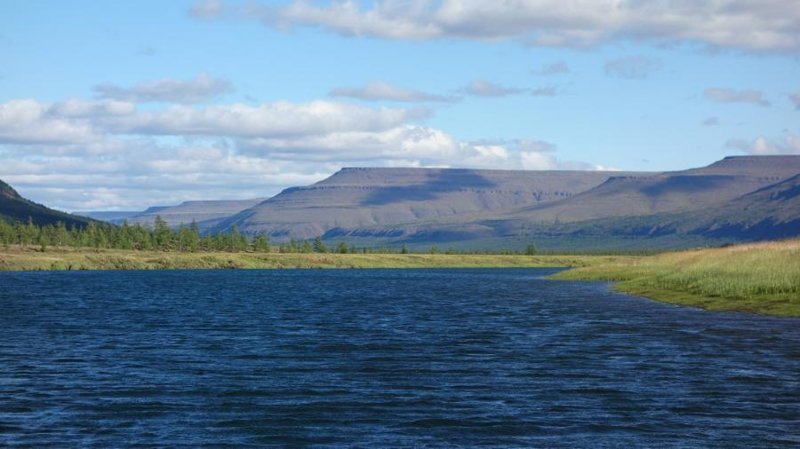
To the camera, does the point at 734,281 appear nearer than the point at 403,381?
No

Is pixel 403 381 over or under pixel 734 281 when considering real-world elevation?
under

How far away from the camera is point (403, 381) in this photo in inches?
1596

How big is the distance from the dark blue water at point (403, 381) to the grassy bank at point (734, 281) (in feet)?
13.3

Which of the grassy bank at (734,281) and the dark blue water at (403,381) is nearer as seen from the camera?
the dark blue water at (403,381)

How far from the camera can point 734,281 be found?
79.9 metres

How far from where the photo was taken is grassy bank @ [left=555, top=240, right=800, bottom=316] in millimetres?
70500

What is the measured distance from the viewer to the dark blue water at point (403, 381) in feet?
99.1

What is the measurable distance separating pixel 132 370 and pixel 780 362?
27.6 m

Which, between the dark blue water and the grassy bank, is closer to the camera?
the dark blue water

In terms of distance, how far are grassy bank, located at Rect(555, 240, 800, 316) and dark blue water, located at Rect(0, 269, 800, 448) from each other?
405cm

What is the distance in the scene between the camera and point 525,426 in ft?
102

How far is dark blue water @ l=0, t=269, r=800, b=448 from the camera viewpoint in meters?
30.2

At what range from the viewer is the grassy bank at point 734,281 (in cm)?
7050

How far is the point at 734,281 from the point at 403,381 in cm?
4710
